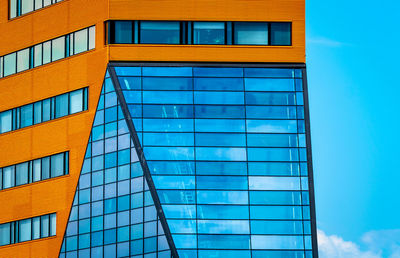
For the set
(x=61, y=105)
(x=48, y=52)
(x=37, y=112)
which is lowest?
(x=37, y=112)

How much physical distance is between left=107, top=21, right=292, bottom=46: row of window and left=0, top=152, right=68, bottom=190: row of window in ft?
39.7

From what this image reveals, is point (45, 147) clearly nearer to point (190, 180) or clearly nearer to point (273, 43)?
point (190, 180)

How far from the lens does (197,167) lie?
93375 millimetres

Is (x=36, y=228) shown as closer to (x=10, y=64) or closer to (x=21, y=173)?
(x=21, y=173)

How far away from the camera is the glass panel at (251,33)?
96.4 m

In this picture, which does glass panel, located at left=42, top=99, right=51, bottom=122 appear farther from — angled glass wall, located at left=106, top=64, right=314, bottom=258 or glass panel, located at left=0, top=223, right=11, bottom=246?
glass panel, located at left=0, top=223, right=11, bottom=246

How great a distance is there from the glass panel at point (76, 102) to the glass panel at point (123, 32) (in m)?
5.54

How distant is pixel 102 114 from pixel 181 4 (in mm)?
11090

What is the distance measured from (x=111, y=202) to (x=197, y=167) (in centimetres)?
755

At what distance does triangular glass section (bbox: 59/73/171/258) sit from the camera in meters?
91.9

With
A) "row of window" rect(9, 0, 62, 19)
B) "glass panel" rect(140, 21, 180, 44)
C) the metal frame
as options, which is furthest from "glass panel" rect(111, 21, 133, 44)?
"row of window" rect(9, 0, 62, 19)

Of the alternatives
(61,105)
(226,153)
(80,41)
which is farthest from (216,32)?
(61,105)

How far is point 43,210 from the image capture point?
9962cm

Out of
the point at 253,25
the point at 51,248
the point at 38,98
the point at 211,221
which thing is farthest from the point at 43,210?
the point at 253,25
